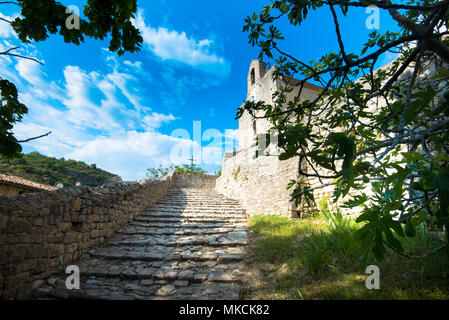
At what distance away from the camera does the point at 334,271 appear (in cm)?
250

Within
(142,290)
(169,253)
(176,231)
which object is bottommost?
(142,290)

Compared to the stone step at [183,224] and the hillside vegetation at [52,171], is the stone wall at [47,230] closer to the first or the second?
the stone step at [183,224]

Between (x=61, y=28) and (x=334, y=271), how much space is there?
4629mm

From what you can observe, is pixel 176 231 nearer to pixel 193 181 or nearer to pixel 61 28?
pixel 61 28

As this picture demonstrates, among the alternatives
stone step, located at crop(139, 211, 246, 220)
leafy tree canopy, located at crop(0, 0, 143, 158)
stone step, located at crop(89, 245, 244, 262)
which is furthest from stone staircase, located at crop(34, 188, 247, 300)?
leafy tree canopy, located at crop(0, 0, 143, 158)

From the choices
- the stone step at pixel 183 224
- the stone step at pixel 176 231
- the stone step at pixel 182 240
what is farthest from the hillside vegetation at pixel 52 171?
the stone step at pixel 182 240

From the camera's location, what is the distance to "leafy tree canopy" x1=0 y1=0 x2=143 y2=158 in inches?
86.6

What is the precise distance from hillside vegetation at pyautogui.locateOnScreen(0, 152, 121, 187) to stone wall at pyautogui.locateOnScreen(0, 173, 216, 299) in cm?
1624

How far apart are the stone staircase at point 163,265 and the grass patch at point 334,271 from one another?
0.46 meters

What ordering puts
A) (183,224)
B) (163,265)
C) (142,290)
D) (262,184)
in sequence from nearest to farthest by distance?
(142,290) < (163,265) < (183,224) < (262,184)

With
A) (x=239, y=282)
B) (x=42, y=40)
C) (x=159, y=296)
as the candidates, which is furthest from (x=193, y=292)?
(x=42, y=40)

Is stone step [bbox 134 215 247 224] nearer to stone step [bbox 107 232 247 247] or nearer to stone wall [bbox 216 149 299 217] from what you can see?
stone step [bbox 107 232 247 247]

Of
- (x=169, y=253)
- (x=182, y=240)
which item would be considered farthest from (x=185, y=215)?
(x=169, y=253)
